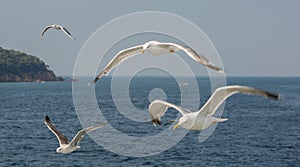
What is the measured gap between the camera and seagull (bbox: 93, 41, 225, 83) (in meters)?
17.6

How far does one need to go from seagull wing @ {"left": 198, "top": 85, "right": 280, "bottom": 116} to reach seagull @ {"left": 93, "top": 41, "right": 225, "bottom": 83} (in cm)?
89

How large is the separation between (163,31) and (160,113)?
13.2 ft

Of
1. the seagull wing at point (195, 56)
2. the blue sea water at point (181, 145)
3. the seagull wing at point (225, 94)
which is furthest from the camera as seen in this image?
the blue sea water at point (181, 145)

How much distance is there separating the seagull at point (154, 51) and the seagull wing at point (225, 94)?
2.92 ft

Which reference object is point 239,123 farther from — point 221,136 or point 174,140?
point 174,140

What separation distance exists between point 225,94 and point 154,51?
4513mm

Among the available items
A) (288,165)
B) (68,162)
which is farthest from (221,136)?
(68,162)

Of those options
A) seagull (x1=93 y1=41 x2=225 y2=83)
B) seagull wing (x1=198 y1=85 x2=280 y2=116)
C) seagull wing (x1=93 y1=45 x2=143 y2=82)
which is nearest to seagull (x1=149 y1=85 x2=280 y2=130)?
seagull wing (x1=198 y1=85 x2=280 y2=116)

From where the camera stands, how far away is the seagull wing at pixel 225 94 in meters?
14.9

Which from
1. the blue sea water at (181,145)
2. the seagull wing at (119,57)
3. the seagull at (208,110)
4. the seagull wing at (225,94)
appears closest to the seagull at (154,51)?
the seagull wing at (119,57)

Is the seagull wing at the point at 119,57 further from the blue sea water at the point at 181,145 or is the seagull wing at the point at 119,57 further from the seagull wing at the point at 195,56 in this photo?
the blue sea water at the point at 181,145

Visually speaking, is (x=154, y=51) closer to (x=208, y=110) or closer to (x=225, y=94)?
(x=208, y=110)

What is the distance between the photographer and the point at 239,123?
104 metres

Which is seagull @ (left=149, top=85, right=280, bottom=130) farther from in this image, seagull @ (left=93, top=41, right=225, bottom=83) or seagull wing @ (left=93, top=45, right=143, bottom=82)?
seagull wing @ (left=93, top=45, right=143, bottom=82)
